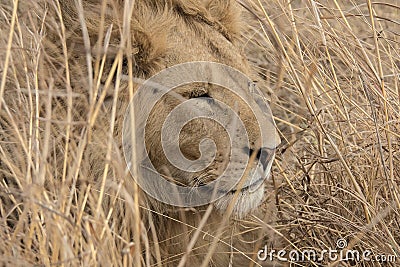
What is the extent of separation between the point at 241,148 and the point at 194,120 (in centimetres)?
21

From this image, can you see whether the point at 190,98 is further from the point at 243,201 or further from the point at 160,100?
the point at 243,201

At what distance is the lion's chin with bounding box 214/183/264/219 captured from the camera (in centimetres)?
272

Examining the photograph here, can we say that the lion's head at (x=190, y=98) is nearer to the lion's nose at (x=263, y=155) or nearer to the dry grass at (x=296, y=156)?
the lion's nose at (x=263, y=155)

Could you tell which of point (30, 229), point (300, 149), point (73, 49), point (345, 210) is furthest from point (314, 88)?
point (30, 229)

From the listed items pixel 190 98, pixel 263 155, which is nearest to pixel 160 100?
pixel 190 98

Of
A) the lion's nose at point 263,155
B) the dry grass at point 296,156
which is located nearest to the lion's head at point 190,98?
the lion's nose at point 263,155

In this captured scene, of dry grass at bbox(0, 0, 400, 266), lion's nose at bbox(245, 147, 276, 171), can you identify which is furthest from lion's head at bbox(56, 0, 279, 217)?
dry grass at bbox(0, 0, 400, 266)

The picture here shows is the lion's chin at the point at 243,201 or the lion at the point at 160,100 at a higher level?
the lion at the point at 160,100

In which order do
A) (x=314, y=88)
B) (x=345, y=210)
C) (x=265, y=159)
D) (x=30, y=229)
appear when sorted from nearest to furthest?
(x=30, y=229)
(x=265, y=159)
(x=345, y=210)
(x=314, y=88)

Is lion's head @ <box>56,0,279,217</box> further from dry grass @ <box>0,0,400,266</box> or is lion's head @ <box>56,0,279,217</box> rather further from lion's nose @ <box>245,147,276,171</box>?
dry grass @ <box>0,0,400,266</box>

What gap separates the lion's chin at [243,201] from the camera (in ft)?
8.93

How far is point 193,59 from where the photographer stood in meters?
2.79

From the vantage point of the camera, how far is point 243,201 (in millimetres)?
2746

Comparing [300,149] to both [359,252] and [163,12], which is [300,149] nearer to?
[359,252]
